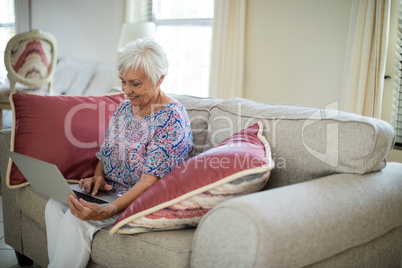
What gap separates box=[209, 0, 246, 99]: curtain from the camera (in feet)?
11.4

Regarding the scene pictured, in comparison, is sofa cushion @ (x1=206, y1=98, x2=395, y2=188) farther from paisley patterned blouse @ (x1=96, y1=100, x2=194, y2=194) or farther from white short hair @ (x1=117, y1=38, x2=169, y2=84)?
white short hair @ (x1=117, y1=38, x2=169, y2=84)

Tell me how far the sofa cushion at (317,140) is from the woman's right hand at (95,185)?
1.86ft

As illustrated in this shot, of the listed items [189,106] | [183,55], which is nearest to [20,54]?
[183,55]

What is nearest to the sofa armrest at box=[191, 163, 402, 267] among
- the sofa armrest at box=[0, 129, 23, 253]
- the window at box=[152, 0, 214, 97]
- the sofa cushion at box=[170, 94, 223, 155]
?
the sofa cushion at box=[170, 94, 223, 155]

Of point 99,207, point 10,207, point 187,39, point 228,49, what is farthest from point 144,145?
point 187,39

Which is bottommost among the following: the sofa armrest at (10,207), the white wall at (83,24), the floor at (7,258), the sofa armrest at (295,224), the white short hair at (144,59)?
the floor at (7,258)

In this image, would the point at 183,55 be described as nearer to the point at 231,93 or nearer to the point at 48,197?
the point at 231,93

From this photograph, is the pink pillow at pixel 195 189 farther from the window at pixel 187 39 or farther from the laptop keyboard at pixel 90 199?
the window at pixel 187 39

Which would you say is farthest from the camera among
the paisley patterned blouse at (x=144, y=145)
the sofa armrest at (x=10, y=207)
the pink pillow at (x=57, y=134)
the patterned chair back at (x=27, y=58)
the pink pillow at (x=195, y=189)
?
the patterned chair back at (x=27, y=58)

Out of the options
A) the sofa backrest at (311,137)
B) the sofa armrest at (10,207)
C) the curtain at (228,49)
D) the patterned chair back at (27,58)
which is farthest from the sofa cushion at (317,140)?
the patterned chair back at (27,58)

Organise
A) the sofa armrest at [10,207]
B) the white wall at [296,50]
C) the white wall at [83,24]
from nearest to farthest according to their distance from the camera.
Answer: the sofa armrest at [10,207] → the white wall at [296,50] → the white wall at [83,24]

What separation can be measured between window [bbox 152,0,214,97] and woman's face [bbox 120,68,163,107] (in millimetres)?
2424

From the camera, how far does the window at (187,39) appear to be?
4113mm

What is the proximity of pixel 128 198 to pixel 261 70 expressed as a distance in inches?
87.8
